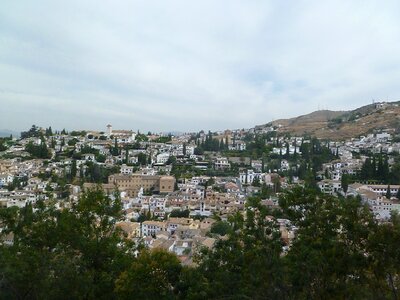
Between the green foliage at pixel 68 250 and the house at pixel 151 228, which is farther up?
the green foliage at pixel 68 250

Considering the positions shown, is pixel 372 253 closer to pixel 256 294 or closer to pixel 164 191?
pixel 256 294

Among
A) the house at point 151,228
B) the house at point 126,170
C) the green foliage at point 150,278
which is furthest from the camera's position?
the house at point 126,170

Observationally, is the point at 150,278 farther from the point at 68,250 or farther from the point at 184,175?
the point at 184,175

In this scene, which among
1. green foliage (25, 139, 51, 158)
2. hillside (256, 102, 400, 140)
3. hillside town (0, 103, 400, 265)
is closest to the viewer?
hillside town (0, 103, 400, 265)

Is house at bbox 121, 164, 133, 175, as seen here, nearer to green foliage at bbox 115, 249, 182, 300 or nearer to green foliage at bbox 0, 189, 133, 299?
green foliage at bbox 115, 249, 182, 300

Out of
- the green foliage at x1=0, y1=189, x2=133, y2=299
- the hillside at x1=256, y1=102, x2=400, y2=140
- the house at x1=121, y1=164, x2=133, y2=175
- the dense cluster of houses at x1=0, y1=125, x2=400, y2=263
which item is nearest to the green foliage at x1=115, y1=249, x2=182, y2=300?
the green foliage at x1=0, y1=189, x2=133, y2=299

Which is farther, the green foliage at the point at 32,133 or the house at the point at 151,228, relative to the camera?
the green foliage at the point at 32,133

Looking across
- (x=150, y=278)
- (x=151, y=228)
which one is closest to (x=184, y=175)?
(x=151, y=228)

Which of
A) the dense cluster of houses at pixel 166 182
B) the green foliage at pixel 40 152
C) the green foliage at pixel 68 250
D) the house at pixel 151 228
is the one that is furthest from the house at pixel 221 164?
the green foliage at pixel 68 250

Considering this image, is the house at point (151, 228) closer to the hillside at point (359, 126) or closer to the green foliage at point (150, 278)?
the green foliage at point (150, 278)
